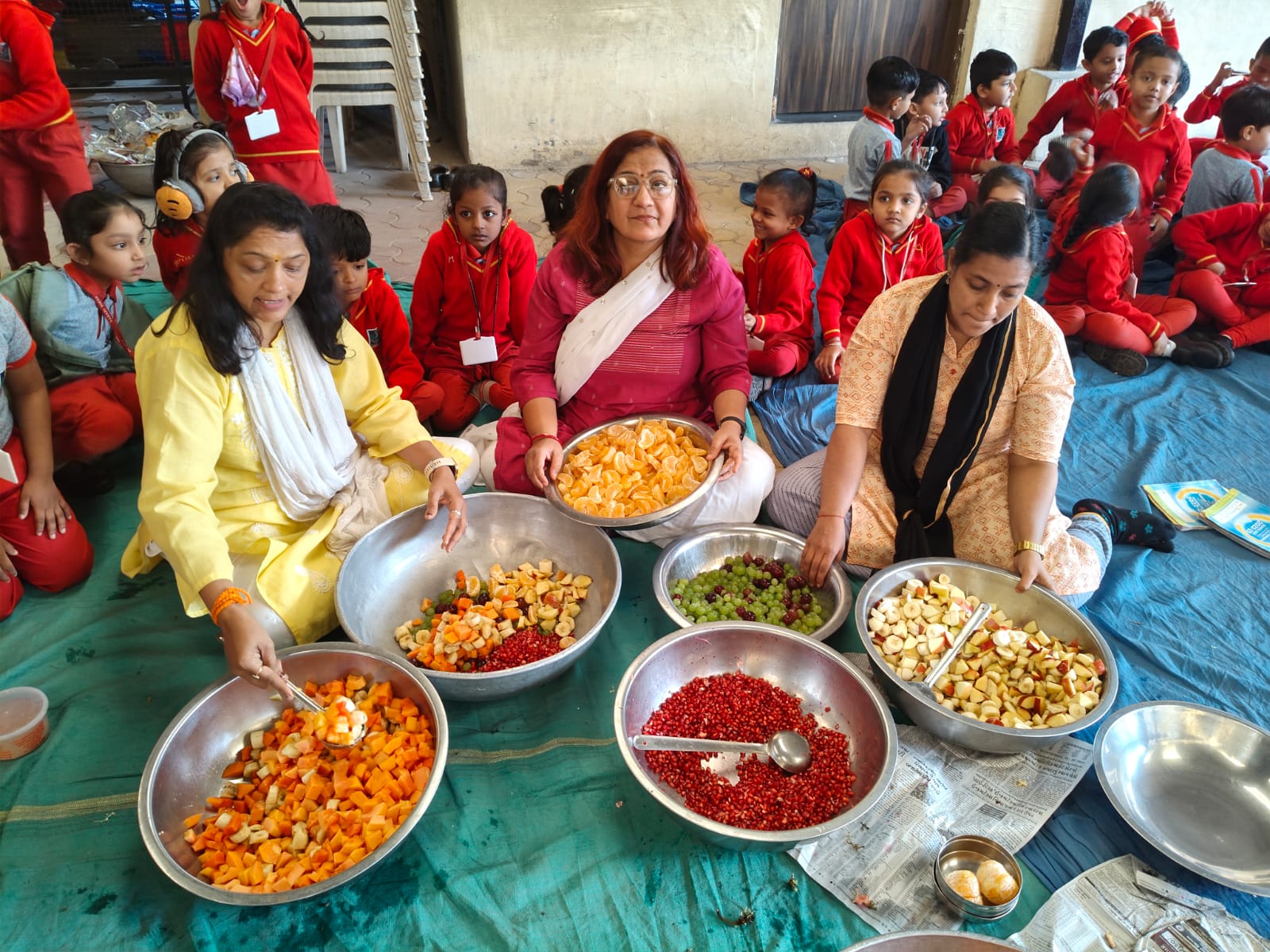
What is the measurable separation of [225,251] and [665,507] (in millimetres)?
1331

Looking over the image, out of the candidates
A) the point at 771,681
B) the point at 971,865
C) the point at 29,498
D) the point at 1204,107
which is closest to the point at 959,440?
the point at 771,681

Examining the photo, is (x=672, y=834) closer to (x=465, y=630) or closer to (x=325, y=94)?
(x=465, y=630)

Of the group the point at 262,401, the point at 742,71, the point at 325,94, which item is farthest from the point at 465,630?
the point at 742,71

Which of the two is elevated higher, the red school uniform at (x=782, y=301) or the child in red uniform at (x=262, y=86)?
the child in red uniform at (x=262, y=86)

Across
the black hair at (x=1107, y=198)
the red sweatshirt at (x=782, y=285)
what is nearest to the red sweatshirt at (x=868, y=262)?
the red sweatshirt at (x=782, y=285)

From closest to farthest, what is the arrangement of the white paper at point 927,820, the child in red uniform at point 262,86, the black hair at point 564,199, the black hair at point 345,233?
the white paper at point 927,820, the black hair at point 345,233, the black hair at point 564,199, the child in red uniform at point 262,86

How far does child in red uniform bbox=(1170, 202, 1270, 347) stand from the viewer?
4121 mm

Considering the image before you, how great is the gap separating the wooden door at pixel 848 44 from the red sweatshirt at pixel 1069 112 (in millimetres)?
1536

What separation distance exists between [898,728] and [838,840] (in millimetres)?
403

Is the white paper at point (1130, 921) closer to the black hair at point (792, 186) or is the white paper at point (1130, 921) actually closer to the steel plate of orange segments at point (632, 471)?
the steel plate of orange segments at point (632, 471)

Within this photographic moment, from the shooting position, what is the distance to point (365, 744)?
188 centimetres

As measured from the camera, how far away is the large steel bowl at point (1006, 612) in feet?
6.19

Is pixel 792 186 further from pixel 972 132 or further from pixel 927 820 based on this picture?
pixel 972 132

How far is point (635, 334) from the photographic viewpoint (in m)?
2.74
